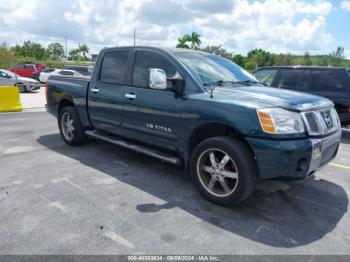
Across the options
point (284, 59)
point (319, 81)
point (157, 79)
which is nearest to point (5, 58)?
point (319, 81)

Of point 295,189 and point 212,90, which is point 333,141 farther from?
point 212,90

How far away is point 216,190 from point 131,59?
7.97 feet

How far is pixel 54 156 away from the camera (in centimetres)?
575

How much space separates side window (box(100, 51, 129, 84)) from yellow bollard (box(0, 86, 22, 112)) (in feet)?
23.9

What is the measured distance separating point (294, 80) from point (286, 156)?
18.1ft

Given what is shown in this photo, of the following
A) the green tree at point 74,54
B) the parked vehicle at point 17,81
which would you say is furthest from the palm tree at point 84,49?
the parked vehicle at point 17,81

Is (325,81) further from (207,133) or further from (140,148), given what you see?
(140,148)

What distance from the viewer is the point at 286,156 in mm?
3305

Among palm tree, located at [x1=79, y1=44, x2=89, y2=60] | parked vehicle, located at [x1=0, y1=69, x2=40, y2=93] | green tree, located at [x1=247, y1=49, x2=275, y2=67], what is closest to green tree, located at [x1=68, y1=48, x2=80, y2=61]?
palm tree, located at [x1=79, y1=44, x2=89, y2=60]

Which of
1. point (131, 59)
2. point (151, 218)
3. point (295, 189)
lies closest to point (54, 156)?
point (131, 59)

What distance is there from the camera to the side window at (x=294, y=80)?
8.10 m

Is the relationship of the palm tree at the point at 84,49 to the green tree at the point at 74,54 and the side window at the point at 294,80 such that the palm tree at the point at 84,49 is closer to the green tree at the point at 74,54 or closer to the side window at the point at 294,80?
the green tree at the point at 74,54

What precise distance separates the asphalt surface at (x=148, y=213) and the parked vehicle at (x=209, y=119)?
396 millimetres

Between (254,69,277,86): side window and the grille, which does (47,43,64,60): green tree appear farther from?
the grille
